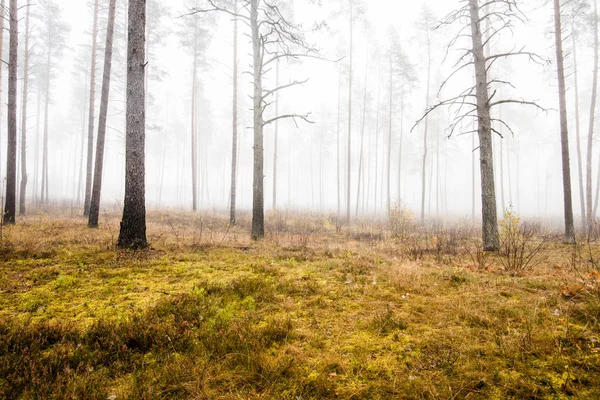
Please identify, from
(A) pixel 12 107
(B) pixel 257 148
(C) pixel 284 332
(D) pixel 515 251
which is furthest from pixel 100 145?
(D) pixel 515 251

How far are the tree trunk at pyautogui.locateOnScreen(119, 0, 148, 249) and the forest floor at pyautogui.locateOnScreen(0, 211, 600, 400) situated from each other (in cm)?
105

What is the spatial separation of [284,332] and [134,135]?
5519 millimetres

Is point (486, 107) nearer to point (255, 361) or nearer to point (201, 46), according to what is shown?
point (255, 361)

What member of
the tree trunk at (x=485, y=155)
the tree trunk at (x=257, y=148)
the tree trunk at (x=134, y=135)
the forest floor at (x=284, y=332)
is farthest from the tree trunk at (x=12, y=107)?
the tree trunk at (x=485, y=155)

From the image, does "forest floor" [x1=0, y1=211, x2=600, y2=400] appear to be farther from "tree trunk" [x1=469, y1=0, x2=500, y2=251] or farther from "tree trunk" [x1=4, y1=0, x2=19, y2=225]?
"tree trunk" [x1=4, y1=0, x2=19, y2=225]

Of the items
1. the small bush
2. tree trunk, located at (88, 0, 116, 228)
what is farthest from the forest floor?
tree trunk, located at (88, 0, 116, 228)

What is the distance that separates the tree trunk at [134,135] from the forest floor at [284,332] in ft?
3.45

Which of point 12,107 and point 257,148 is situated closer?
point 257,148

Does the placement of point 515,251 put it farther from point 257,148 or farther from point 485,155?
point 257,148

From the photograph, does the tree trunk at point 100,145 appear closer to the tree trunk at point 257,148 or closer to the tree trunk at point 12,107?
the tree trunk at point 12,107

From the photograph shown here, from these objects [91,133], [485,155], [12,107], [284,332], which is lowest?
[284,332]

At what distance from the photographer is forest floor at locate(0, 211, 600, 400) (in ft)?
6.78

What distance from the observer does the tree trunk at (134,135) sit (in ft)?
19.3

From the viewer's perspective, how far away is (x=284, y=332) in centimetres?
289
